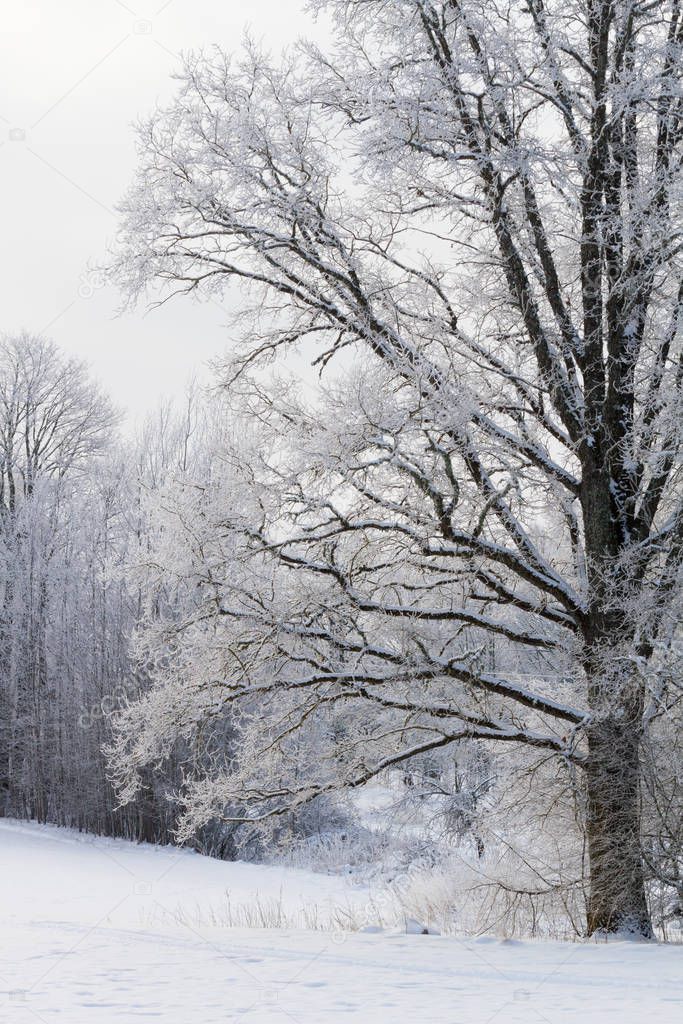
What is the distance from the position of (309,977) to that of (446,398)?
452 centimetres

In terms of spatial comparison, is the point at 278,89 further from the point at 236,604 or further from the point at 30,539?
the point at 30,539

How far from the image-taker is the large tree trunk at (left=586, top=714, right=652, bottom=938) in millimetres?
8609

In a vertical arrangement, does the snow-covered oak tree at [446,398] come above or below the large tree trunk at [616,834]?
above

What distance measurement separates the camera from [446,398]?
26.8 ft

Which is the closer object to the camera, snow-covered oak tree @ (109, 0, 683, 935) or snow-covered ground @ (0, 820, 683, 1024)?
snow-covered ground @ (0, 820, 683, 1024)

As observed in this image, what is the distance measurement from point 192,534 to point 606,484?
13.4ft

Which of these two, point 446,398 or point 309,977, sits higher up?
point 446,398

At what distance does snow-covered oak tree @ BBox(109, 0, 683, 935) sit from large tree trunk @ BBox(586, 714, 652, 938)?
1.0 inches

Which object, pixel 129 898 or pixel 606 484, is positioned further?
pixel 129 898

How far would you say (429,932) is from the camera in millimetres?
8992

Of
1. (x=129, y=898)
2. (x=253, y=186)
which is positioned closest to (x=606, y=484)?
(x=253, y=186)

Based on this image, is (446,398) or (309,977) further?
(446,398)

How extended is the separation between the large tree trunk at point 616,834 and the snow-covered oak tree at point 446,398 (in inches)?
1.0

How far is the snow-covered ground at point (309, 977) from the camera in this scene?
14.7ft
